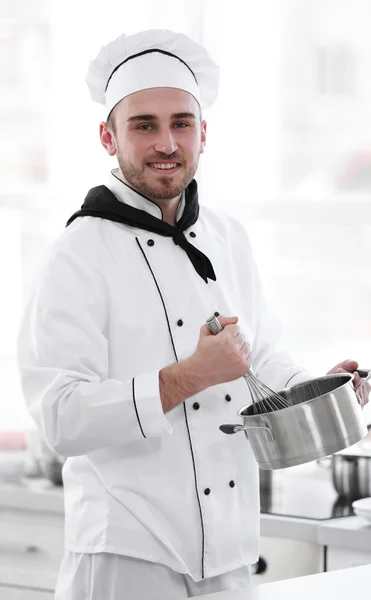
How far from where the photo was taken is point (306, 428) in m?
1.47

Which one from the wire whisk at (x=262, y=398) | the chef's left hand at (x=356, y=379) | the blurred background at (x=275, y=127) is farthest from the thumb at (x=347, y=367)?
the blurred background at (x=275, y=127)

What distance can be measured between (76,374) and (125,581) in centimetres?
40

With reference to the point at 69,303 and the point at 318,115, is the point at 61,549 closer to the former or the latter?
the point at 69,303

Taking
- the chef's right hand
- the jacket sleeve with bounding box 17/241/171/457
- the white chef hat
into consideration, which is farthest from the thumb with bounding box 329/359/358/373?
the white chef hat

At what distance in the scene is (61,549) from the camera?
280 cm

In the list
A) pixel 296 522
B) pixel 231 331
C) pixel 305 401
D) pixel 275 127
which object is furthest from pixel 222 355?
pixel 275 127

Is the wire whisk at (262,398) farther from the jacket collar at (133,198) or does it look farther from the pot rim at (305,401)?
the jacket collar at (133,198)

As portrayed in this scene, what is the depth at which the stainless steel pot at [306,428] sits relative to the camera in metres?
1.47

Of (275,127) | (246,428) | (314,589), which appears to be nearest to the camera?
(314,589)

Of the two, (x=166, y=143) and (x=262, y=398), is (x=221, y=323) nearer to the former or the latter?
(x=262, y=398)

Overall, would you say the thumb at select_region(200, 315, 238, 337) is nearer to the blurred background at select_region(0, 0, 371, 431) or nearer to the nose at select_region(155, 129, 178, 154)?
the nose at select_region(155, 129, 178, 154)

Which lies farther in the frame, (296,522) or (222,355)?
(296,522)

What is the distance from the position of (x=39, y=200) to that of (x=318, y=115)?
105 cm

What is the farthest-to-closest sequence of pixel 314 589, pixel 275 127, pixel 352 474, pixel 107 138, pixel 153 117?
pixel 275 127, pixel 352 474, pixel 107 138, pixel 153 117, pixel 314 589
